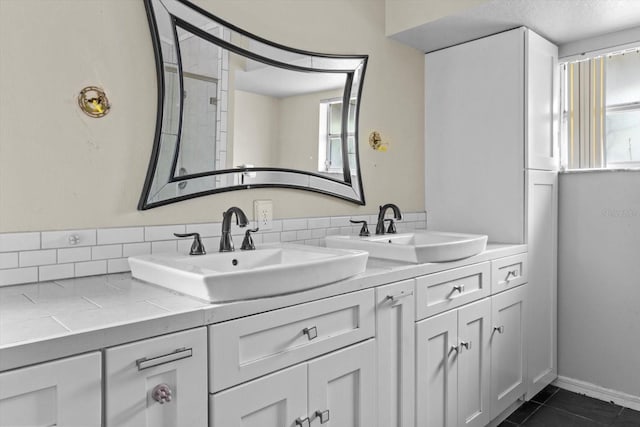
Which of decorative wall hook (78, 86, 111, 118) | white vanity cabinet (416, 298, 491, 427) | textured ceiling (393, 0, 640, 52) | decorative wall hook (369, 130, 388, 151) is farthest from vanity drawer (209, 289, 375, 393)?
textured ceiling (393, 0, 640, 52)

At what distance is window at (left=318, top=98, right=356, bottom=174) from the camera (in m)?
2.28

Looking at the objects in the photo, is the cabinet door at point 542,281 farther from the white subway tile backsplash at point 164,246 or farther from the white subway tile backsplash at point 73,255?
the white subway tile backsplash at point 73,255

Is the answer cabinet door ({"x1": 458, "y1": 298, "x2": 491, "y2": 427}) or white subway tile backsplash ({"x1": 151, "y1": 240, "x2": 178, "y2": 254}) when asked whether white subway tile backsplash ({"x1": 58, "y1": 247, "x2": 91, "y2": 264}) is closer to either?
white subway tile backsplash ({"x1": 151, "y1": 240, "x2": 178, "y2": 254})

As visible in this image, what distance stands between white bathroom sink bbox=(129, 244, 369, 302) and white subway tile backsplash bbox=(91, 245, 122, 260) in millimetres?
160

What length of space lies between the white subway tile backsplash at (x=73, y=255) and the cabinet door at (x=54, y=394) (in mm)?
684

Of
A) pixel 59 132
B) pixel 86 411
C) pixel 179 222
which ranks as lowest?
pixel 86 411

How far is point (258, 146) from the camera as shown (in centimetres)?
200

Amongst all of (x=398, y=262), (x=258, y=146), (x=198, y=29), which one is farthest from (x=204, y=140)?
(x=398, y=262)

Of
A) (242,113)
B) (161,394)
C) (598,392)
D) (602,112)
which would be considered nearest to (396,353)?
(161,394)

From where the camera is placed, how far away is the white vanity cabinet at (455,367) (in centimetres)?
181

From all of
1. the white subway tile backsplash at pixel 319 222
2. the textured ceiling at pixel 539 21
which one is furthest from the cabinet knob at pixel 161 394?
the textured ceiling at pixel 539 21

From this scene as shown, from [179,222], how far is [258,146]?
49cm

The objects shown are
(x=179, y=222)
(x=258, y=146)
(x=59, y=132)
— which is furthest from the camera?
(x=258, y=146)

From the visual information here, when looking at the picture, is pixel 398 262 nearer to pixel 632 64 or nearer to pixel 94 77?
pixel 94 77
